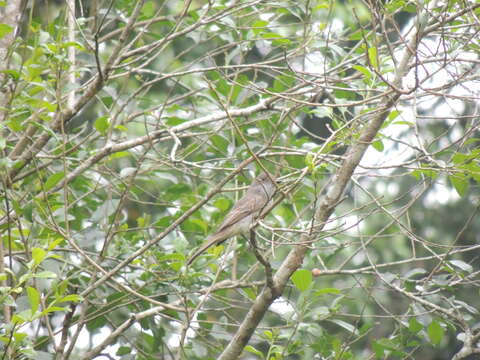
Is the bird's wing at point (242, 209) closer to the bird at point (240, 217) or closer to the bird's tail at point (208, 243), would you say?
the bird at point (240, 217)

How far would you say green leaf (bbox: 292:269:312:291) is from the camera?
15.1 feet

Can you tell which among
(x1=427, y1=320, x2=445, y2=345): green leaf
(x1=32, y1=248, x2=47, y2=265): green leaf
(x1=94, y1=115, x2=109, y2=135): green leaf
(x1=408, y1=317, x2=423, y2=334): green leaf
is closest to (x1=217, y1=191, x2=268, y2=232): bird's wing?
(x1=94, y1=115, x2=109, y2=135): green leaf

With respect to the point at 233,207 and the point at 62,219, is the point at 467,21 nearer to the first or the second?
the point at 233,207

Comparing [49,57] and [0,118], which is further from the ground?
[49,57]

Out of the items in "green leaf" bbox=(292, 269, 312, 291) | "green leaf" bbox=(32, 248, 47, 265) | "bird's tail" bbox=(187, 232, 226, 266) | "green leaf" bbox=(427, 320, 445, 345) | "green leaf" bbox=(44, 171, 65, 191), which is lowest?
"green leaf" bbox=(427, 320, 445, 345)

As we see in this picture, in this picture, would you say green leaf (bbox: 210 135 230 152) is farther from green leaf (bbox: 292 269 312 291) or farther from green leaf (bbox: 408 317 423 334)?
green leaf (bbox: 408 317 423 334)

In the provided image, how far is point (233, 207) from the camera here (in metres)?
5.77

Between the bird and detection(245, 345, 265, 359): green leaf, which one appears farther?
the bird

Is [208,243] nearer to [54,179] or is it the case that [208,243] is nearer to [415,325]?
[54,179]

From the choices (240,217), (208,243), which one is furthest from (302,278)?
(240,217)

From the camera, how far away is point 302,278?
4613 mm

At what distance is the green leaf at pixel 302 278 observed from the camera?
4.59 meters

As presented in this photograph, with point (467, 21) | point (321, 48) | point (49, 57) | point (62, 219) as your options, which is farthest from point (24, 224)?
point (467, 21)

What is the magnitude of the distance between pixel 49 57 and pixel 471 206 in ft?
19.6
